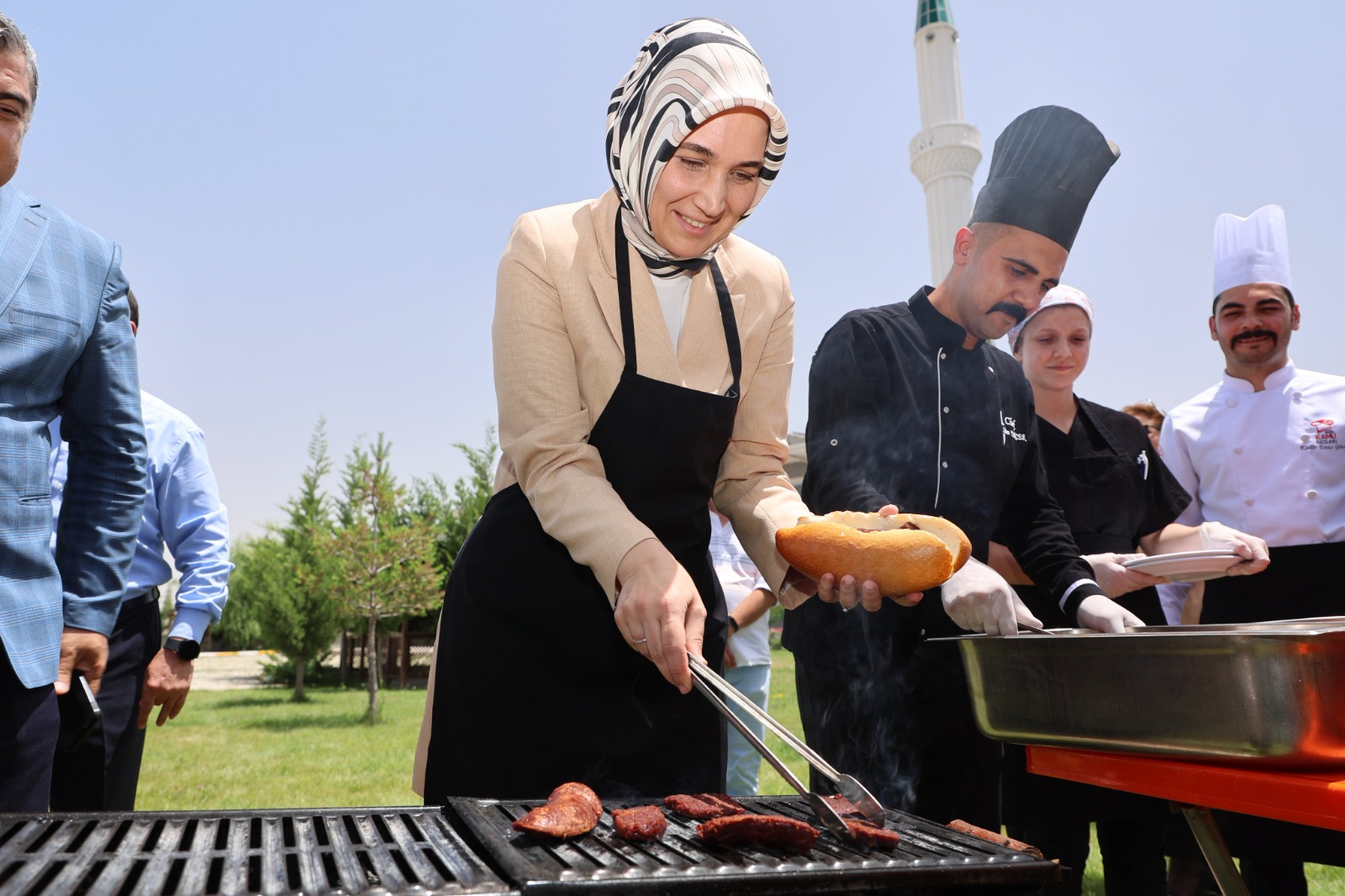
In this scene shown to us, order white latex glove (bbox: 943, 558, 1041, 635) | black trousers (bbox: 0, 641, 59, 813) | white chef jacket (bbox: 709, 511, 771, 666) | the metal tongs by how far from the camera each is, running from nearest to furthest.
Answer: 1. the metal tongs
2. black trousers (bbox: 0, 641, 59, 813)
3. white latex glove (bbox: 943, 558, 1041, 635)
4. white chef jacket (bbox: 709, 511, 771, 666)

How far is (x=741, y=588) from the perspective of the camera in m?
5.07

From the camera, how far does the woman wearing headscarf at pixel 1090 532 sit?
3.11 m

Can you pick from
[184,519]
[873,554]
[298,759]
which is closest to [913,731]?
[873,554]

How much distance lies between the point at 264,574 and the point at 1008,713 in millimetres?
17476

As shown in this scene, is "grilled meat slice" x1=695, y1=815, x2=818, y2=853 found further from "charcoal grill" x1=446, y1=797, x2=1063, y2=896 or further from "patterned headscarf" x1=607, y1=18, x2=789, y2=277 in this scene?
"patterned headscarf" x1=607, y1=18, x2=789, y2=277

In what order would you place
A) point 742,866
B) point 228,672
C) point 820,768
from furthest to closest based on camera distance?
point 228,672
point 820,768
point 742,866

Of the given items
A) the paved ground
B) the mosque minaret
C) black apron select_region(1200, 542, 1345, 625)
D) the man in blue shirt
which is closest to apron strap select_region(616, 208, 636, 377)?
the man in blue shirt

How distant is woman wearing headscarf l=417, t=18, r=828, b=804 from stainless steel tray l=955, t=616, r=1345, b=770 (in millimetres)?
511

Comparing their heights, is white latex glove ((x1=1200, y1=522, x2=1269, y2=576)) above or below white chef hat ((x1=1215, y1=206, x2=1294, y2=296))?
below

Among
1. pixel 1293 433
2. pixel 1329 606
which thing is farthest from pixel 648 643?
pixel 1293 433

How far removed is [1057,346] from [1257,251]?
1.20 m

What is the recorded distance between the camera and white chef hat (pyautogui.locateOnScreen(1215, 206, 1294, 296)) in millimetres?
4262

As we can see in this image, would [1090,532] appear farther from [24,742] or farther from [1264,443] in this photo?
[24,742]

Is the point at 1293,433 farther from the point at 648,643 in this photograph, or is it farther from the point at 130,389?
the point at 130,389
